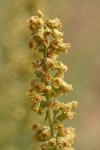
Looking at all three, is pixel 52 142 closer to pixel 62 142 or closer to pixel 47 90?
pixel 62 142

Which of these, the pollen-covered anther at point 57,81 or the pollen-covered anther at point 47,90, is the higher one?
the pollen-covered anther at point 57,81

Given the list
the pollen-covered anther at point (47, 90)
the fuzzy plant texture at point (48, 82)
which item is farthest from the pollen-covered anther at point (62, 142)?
the pollen-covered anther at point (47, 90)

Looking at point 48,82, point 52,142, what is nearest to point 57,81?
point 48,82

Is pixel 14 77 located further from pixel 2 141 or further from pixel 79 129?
pixel 79 129

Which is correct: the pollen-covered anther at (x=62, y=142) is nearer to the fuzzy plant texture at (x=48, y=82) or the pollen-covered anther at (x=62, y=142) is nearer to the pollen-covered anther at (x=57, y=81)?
the fuzzy plant texture at (x=48, y=82)

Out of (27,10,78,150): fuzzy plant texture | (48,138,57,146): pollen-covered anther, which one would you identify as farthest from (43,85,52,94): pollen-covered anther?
(48,138,57,146): pollen-covered anther

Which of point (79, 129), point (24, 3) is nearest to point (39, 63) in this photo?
point (24, 3)

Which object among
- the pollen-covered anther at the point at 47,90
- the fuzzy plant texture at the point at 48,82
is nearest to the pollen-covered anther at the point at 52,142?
the fuzzy plant texture at the point at 48,82

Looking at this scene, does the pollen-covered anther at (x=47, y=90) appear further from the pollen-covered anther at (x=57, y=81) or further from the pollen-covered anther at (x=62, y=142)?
the pollen-covered anther at (x=62, y=142)

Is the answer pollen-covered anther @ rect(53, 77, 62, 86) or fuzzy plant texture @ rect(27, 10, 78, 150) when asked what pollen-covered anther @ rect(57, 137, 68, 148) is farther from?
pollen-covered anther @ rect(53, 77, 62, 86)

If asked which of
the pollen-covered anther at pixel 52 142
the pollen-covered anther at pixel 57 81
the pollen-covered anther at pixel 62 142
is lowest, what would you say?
the pollen-covered anther at pixel 52 142
